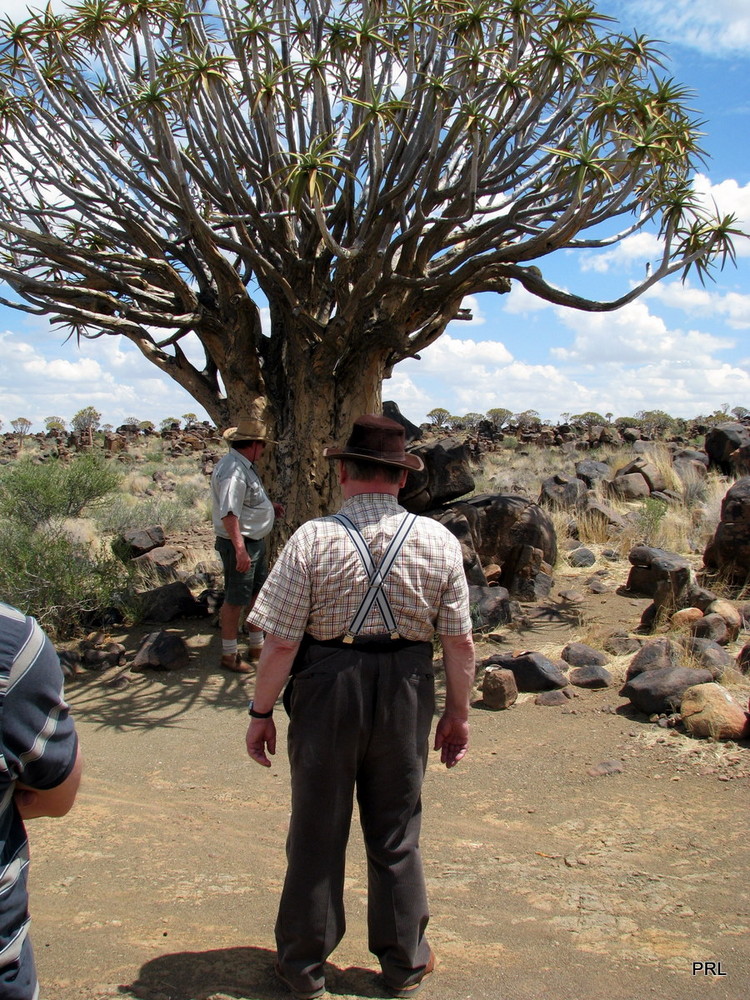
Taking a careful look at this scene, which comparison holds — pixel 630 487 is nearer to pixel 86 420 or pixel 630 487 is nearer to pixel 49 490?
pixel 49 490


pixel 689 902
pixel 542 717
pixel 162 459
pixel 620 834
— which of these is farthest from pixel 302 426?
pixel 162 459

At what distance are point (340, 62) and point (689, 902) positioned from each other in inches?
282

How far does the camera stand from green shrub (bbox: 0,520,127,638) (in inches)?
285

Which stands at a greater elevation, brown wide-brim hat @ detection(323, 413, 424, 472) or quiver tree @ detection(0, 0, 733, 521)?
quiver tree @ detection(0, 0, 733, 521)

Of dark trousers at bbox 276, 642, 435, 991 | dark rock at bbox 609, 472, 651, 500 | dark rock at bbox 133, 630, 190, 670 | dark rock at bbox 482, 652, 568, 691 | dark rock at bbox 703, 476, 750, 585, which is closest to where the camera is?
dark trousers at bbox 276, 642, 435, 991

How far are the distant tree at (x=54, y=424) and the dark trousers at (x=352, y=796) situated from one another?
33.1 metres

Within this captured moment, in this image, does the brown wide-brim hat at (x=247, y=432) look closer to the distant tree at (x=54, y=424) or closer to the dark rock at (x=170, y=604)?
the dark rock at (x=170, y=604)

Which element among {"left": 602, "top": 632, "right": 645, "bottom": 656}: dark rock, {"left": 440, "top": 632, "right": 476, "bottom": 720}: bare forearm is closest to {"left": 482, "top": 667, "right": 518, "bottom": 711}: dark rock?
{"left": 602, "top": 632, "right": 645, "bottom": 656}: dark rock

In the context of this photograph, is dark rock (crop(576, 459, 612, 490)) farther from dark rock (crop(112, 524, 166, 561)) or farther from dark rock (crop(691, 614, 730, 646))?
dark rock (crop(691, 614, 730, 646))

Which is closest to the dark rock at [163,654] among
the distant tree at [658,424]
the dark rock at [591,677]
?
the dark rock at [591,677]

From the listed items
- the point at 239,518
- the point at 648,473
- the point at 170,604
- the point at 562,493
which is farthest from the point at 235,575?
the point at 648,473

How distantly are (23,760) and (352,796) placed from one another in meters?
1.25

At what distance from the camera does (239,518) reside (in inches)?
245

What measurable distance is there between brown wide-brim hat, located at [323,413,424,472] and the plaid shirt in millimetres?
164
